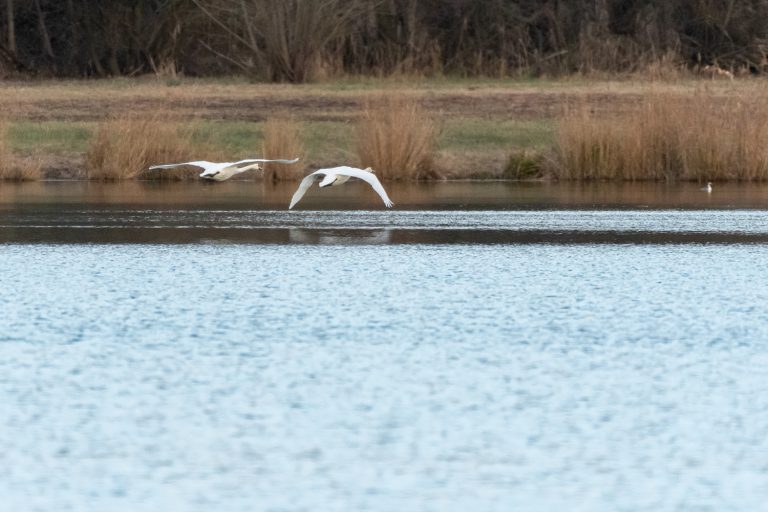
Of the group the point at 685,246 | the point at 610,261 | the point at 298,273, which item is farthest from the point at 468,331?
the point at 685,246

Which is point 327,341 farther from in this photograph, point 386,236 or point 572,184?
point 572,184

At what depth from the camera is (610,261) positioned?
14.8m

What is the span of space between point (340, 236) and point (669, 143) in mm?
8804

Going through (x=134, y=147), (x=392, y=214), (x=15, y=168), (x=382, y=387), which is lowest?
(x=382, y=387)

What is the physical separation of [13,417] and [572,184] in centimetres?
1687

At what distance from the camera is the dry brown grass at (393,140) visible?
24109mm

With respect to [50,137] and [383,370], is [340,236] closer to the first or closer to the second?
[383,370]

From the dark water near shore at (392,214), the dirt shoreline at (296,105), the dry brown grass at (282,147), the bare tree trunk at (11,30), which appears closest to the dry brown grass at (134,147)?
the dark water near shore at (392,214)

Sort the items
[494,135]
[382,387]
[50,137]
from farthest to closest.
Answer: [494,135]
[50,137]
[382,387]

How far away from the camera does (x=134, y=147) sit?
24922 mm

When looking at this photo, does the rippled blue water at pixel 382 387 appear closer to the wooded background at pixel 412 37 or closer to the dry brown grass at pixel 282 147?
the dry brown grass at pixel 282 147

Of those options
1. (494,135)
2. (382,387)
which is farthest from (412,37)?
(382,387)

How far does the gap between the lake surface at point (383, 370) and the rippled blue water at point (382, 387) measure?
21 mm

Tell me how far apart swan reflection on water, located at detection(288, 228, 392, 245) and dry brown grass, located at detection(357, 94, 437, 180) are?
656 centimetres
